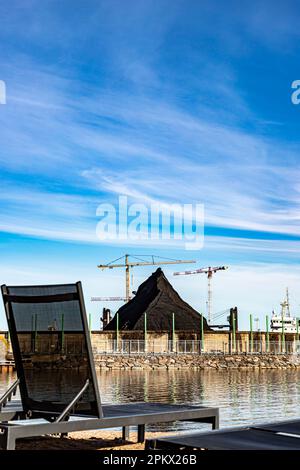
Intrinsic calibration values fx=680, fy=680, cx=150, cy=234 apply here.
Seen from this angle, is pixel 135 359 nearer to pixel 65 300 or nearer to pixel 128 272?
pixel 65 300

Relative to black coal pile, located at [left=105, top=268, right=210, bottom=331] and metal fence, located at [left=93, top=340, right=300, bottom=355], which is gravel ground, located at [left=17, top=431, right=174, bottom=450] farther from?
black coal pile, located at [left=105, top=268, right=210, bottom=331]

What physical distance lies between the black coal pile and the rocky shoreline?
11093 millimetres

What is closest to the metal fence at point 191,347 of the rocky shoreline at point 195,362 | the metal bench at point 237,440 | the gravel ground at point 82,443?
the rocky shoreline at point 195,362

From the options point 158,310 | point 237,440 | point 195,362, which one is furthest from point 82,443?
point 158,310

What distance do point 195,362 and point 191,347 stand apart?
6.38m

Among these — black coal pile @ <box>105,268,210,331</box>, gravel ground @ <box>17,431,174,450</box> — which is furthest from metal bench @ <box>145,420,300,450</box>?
black coal pile @ <box>105,268,210,331</box>

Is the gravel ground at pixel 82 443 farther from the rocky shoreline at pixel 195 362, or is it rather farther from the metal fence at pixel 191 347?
the metal fence at pixel 191 347

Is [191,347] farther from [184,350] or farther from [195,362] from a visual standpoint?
[195,362]

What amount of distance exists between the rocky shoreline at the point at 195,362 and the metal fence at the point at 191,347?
140 centimetres

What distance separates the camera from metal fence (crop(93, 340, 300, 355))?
155 ft

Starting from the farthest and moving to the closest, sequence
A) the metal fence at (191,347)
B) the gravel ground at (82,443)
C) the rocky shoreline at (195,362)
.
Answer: the metal fence at (191,347) < the rocky shoreline at (195,362) < the gravel ground at (82,443)

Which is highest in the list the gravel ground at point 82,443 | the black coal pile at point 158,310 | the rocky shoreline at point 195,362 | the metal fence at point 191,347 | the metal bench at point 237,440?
the black coal pile at point 158,310

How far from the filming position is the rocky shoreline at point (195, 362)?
134 feet
